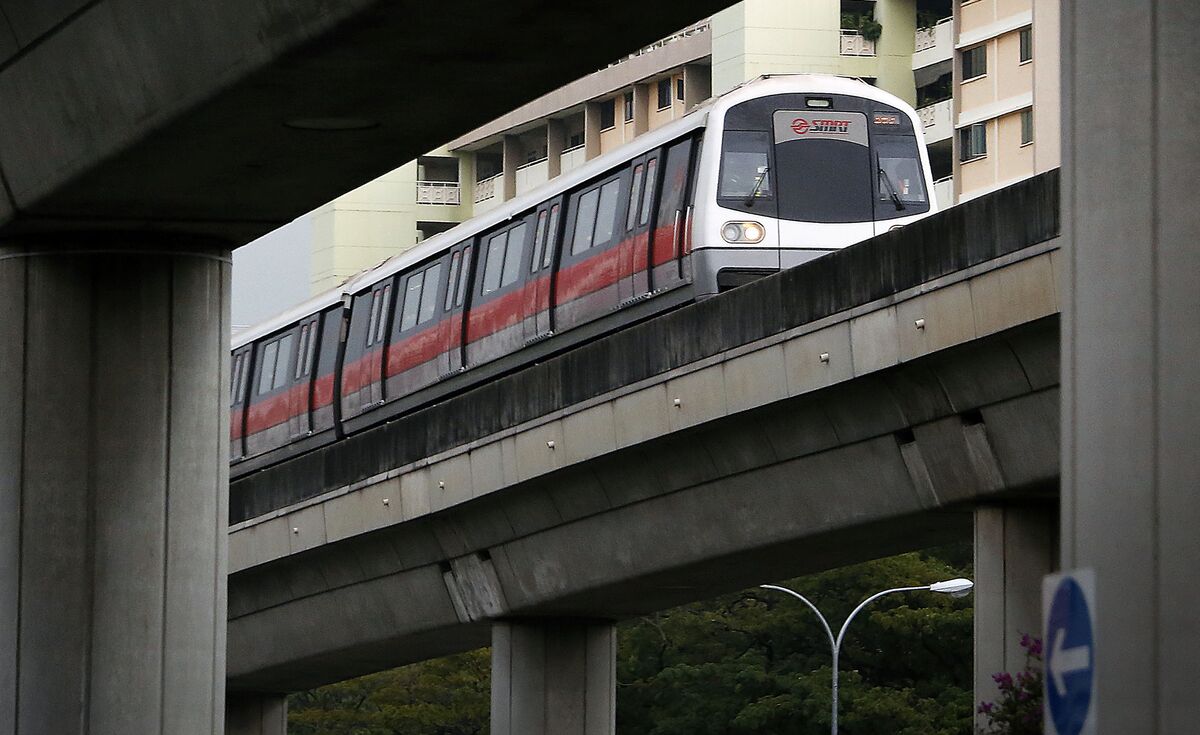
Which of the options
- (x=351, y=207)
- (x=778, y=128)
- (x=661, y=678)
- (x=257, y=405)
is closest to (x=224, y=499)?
(x=778, y=128)

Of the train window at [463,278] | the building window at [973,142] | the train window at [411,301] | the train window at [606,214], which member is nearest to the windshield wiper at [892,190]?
the train window at [606,214]

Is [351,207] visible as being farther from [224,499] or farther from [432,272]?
[224,499]

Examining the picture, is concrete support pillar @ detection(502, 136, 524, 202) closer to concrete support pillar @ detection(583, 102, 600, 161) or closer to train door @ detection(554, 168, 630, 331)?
concrete support pillar @ detection(583, 102, 600, 161)

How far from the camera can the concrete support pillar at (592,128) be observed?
74.9 meters

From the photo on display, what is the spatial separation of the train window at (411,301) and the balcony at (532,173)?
46.6 metres

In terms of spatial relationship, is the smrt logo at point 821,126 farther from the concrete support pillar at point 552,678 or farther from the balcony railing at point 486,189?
the balcony railing at point 486,189

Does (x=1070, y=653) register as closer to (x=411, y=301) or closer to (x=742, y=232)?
(x=742, y=232)

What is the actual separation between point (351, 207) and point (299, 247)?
4.25 meters

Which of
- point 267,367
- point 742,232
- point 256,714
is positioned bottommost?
point 256,714

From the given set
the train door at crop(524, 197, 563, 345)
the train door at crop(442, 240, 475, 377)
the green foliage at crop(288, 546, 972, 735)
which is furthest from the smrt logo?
the green foliage at crop(288, 546, 972, 735)

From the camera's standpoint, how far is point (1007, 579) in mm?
18125

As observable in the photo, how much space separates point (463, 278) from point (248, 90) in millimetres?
20198

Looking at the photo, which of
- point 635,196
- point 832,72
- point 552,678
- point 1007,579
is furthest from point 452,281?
point 832,72

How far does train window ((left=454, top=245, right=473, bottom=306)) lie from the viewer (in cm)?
2969
